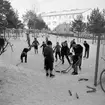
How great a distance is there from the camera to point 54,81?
264 inches

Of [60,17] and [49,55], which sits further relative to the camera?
[60,17]

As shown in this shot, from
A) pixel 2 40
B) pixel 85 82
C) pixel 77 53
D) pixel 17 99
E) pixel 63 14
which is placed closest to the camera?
pixel 17 99

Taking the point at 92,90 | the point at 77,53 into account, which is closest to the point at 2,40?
the point at 92,90

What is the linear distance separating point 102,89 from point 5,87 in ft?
10.7

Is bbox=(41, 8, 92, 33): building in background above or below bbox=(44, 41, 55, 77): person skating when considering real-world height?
above

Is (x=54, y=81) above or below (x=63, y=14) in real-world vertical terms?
below

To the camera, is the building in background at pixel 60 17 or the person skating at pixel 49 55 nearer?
the person skating at pixel 49 55

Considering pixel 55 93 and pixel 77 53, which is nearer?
pixel 55 93

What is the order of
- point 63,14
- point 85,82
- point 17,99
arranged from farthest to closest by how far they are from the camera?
1. point 63,14
2. point 85,82
3. point 17,99

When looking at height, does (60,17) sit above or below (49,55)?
above

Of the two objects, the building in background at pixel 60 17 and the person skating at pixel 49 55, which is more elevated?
the building in background at pixel 60 17

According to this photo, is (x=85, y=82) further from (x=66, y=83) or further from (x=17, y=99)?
(x=17, y=99)

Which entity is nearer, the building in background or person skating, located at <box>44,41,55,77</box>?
person skating, located at <box>44,41,55,77</box>

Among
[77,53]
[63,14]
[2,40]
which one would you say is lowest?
[77,53]
